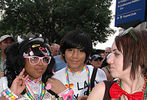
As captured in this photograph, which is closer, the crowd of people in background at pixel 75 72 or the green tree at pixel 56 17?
the crowd of people in background at pixel 75 72

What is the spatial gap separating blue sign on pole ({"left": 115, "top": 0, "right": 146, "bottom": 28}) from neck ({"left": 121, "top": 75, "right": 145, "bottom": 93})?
602 cm

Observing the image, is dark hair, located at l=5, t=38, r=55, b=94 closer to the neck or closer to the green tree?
the neck

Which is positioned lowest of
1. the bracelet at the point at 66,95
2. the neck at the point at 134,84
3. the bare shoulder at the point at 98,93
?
the bracelet at the point at 66,95

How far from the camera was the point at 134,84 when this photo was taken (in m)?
1.91

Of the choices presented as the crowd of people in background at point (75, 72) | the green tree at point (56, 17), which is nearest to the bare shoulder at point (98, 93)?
the crowd of people in background at point (75, 72)

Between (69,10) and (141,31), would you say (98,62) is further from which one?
(69,10)

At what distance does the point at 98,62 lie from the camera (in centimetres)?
696

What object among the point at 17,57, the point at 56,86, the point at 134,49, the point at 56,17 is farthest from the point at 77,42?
the point at 56,17

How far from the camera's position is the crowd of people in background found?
1792mm

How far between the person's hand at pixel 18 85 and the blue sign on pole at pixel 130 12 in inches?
247

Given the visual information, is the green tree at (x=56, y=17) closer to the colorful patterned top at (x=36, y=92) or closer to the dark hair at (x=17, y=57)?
the dark hair at (x=17, y=57)

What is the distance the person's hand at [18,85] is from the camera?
2180 mm

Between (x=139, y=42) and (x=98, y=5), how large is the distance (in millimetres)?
18643

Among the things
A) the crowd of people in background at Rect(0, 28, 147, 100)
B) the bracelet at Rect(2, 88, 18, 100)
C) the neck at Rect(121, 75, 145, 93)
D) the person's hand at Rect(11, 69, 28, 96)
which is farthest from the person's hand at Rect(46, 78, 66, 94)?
the neck at Rect(121, 75, 145, 93)
